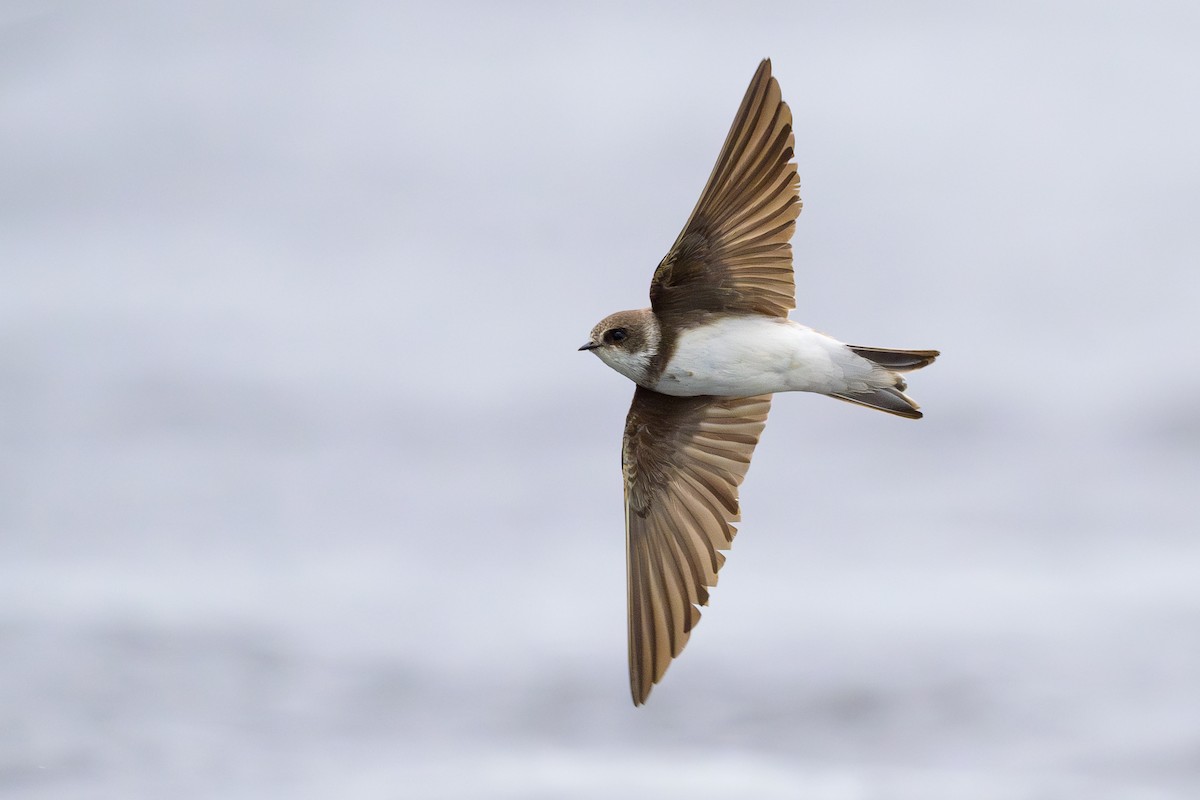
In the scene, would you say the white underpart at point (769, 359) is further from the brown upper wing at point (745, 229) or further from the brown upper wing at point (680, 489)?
the brown upper wing at point (680, 489)

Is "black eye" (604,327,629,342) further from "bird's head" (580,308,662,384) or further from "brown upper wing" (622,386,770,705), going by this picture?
"brown upper wing" (622,386,770,705)

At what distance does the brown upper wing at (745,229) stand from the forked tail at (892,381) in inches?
8.0

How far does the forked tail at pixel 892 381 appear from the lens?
2.98m

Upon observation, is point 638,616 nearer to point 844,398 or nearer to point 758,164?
point 844,398

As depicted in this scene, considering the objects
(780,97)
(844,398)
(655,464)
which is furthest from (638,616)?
(780,97)

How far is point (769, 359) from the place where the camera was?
3.00 m

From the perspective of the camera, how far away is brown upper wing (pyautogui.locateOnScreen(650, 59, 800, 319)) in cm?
279

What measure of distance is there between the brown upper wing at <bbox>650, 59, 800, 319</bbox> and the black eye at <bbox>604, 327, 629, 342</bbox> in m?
0.08

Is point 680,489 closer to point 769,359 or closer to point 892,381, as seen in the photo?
point 769,359

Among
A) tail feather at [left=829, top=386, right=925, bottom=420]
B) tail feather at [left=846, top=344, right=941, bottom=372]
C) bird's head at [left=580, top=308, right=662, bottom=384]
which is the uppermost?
bird's head at [left=580, top=308, right=662, bottom=384]

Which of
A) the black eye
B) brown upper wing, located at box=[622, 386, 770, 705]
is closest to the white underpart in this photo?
the black eye

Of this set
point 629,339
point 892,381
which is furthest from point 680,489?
point 892,381

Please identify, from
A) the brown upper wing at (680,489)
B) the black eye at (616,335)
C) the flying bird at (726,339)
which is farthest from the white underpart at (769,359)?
the brown upper wing at (680,489)

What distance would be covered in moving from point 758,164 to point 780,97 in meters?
0.14
